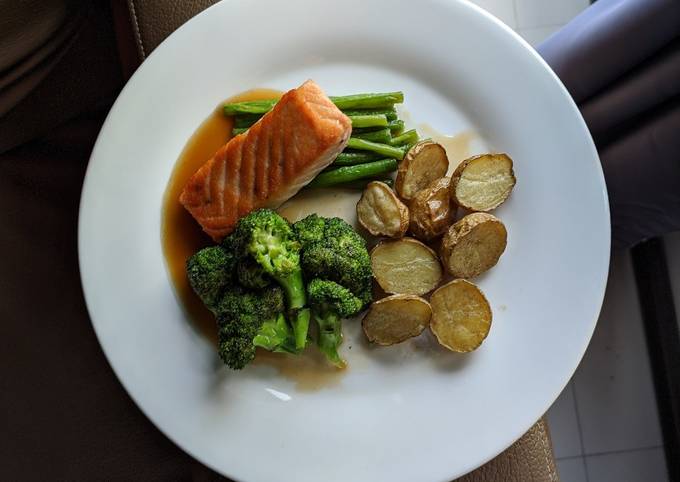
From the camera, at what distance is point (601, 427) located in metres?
2.96

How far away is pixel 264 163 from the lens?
2006 mm

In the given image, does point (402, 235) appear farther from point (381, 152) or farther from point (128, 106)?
point (128, 106)

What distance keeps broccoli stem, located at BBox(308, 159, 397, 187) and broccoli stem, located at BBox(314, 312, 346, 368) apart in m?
0.47

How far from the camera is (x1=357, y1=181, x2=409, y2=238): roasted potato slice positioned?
2.01 metres

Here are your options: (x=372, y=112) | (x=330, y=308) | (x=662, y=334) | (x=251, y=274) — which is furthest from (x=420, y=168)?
(x=662, y=334)

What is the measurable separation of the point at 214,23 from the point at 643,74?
135cm

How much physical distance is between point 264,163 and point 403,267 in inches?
22.2

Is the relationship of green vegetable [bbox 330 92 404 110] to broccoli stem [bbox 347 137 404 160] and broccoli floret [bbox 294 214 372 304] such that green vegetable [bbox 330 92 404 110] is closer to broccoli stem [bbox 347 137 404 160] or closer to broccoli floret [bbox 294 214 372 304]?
broccoli stem [bbox 347 137 404 160]

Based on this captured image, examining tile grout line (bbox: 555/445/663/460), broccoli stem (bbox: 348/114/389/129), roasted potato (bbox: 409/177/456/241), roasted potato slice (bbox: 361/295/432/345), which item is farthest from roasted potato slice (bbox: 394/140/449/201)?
tile grout line (bbox: 555/445/663/460)

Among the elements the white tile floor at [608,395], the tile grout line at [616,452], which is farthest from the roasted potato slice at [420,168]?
the tile grout line at [616,452]

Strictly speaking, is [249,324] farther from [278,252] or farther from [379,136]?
[379,136]

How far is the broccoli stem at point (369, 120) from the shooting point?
2102 mm

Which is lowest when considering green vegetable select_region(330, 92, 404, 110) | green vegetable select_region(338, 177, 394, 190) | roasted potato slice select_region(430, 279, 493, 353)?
roasted potato slice select_region(430, 279, 493, 353)

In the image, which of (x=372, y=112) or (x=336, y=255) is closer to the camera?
(x=336, y=255)
